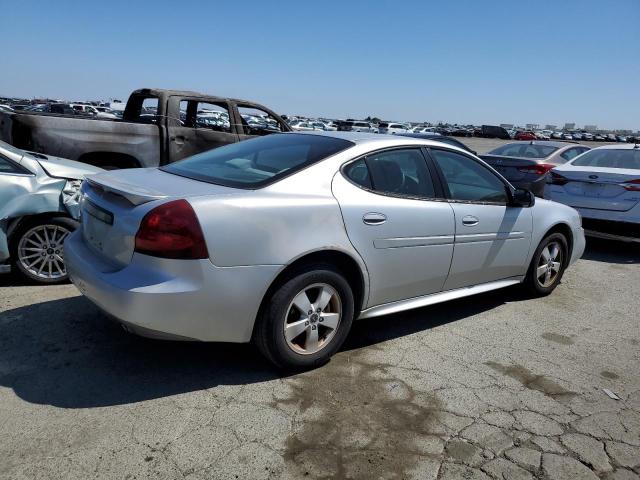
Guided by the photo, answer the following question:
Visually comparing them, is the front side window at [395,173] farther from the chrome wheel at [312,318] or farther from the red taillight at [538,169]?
the red taillight at [538,169]

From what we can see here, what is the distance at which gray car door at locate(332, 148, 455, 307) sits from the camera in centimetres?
361

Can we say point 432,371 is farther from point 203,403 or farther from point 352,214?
point 203,403

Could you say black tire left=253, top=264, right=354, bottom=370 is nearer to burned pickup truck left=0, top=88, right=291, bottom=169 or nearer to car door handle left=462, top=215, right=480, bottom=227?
car door handle left=462, top=215, right=480, bottom=227

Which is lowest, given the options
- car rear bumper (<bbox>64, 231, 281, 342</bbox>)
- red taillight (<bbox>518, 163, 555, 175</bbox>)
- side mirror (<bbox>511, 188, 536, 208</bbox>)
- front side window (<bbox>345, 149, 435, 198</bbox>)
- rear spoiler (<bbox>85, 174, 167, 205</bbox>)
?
car rear bumper (<bbox>64, 231, 281, 342</bbox>)

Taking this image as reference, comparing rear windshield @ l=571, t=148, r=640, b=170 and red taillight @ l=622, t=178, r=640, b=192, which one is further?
rear windshield @ l=571, t=148, r=640, b=170

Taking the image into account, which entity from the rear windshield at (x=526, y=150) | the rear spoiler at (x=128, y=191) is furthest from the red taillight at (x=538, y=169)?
the rear spoiler at (x=128, y=191)

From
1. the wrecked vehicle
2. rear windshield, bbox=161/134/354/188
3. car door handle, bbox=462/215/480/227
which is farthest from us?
the wrecked vehicle

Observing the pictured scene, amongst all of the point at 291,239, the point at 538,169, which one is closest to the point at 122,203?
the point at 291,239

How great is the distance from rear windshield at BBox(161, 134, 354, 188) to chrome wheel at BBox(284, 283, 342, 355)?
2.46ft

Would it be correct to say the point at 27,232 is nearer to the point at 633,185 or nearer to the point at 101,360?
the point at 101,360

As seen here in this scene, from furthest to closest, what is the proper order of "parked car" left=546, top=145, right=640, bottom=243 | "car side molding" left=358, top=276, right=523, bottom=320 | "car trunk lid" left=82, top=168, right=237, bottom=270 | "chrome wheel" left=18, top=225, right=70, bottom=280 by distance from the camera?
"parked car" left=546, top=145, right=640, bottom=243
"chrome wheel" left=18, top=225, right=70, bottom=280
"car side molding" left=358, top=276, right=523, bottom=320
"car trunk lid" left=82, top=168, right=237, bottom=270

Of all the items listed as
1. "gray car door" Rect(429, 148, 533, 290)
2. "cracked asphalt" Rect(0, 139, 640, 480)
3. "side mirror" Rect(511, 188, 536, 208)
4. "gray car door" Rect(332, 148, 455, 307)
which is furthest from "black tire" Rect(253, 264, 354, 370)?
"side mirror" Rect(511, 188, 536, 208)

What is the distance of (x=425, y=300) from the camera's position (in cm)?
415

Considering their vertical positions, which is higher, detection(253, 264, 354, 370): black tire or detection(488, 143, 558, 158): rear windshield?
detection(488, 143, 558, 158): rear windshield
